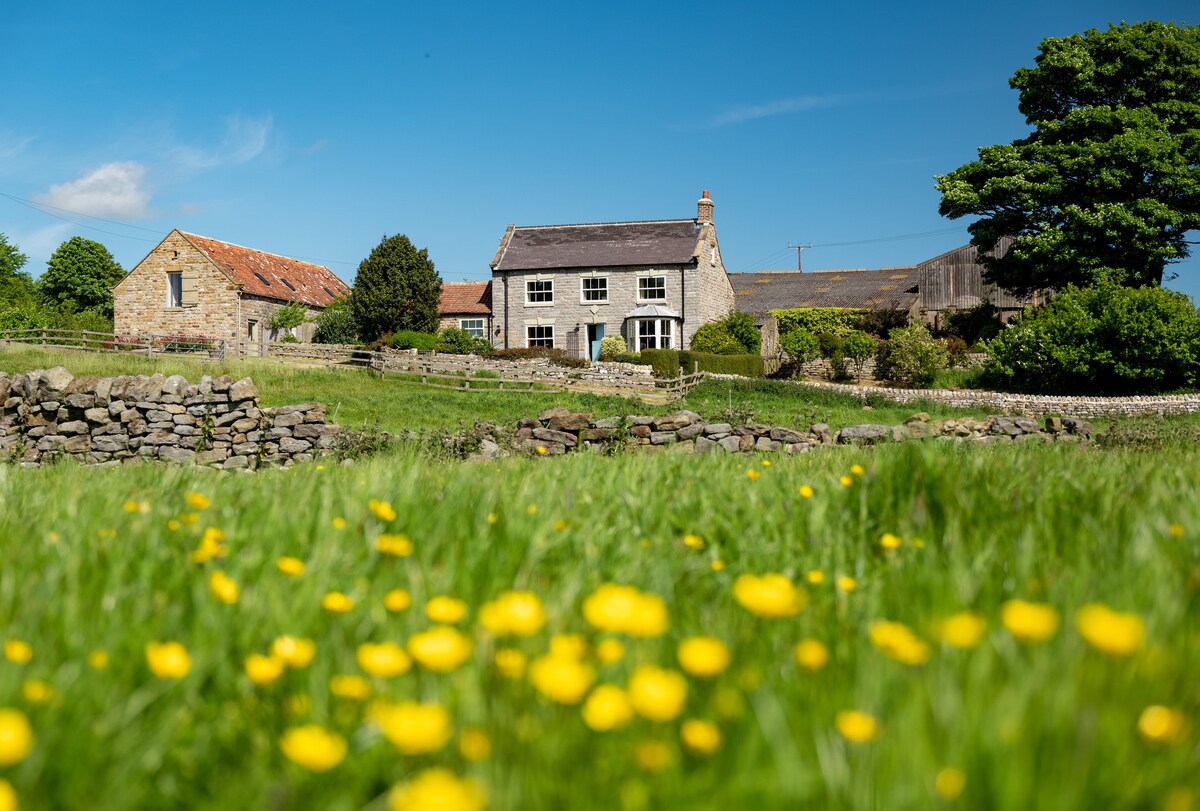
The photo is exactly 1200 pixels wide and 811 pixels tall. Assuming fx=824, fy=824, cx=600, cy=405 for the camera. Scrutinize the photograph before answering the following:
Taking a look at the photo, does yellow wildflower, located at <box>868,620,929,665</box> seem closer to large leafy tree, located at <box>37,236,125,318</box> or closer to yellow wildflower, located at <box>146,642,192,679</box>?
yellow wildflower, located at <box>146,642,192,679</box>

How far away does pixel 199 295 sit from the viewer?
4331 cm

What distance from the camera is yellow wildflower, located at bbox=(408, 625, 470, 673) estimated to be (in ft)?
5.24

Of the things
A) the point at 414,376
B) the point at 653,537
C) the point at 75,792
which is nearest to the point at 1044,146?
the point at 414,376

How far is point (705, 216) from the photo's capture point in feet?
146

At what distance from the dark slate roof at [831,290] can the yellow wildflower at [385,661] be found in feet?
163

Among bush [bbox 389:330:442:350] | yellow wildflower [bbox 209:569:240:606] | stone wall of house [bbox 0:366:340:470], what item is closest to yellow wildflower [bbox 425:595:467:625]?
yellow wildflower [bbox 209:569:240:606]

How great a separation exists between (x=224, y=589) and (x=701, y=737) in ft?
4.57

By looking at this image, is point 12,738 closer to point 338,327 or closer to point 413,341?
point 413,341

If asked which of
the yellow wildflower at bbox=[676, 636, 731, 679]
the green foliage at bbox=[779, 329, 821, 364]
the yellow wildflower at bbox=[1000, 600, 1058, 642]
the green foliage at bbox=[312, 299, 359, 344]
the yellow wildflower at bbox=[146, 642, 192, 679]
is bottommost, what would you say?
the yellow wildflower at bbox=[146, 642, 192, 679]

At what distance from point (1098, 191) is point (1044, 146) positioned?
2.58m

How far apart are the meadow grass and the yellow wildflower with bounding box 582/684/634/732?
2.6 inches

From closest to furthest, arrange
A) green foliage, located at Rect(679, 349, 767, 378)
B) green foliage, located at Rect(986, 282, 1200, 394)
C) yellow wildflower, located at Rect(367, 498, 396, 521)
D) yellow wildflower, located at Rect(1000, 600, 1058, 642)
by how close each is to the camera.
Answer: yellow wildflower, located at Rect(1000, 600, 1058, 642)
yellow wildflower, located at Rect(367, 498, 396, 521)
green foliage, located at Rect(986, 282, 1200, 394)
green foliage, located at Rect(679, 349, 767, 378)

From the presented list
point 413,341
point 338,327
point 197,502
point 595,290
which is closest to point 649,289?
point 595,290

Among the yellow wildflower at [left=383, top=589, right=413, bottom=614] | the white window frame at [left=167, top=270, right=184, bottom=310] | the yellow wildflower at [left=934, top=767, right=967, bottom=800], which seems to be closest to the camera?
the yellow wildflower at [left=934, top=767, right=967, bottom=800]
